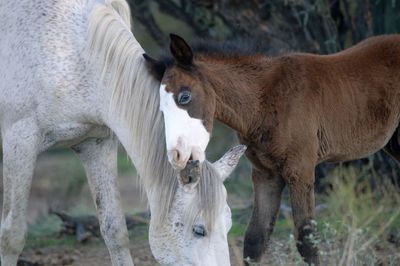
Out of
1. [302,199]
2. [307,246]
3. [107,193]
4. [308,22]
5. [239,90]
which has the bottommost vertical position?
[307,246]

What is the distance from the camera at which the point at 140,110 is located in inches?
218

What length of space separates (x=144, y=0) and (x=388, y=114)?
348 cm

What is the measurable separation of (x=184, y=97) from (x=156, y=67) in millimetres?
369

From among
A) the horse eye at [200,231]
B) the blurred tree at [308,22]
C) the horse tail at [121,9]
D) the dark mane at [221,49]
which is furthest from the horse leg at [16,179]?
the blurred tree at [308,22]

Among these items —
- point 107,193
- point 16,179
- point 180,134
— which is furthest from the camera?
point 107,193

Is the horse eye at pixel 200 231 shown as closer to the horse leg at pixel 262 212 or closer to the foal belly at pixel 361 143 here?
the horse leg at pixel 262 212

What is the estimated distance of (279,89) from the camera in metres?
5.86

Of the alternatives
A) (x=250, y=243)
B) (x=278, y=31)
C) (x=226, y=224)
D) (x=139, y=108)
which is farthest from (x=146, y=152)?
(x=278, y=31)

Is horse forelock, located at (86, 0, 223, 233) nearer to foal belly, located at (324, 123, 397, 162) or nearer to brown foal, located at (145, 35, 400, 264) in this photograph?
brown foal, located at (145, 35, 400, 264)

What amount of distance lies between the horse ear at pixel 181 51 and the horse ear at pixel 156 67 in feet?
0.42

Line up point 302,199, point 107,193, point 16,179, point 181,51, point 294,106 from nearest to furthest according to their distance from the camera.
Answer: point 181,51 < point 302,199 < point 294,106 < point 16,179 < point 107,193

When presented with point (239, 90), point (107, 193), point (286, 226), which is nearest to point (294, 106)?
point (239, 90)

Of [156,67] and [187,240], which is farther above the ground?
[156,67]

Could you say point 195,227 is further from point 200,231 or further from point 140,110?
point 140,110
